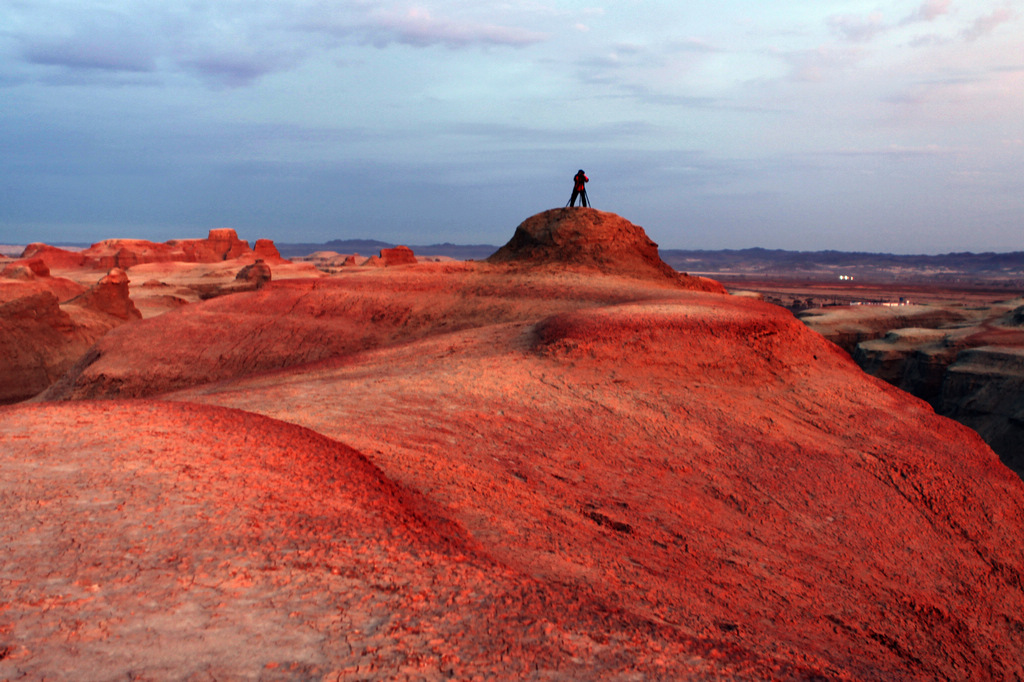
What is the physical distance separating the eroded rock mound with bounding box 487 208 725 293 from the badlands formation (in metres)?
4.89

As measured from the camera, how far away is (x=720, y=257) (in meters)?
198

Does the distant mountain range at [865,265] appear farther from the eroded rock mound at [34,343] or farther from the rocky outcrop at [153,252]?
the eroded rock mound at [34,343]

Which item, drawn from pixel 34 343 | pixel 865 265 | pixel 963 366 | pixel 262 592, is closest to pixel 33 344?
pixel 34 343

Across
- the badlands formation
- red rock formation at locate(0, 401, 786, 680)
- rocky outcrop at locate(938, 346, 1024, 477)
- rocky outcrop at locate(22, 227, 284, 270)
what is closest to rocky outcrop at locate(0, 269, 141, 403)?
the badlands formation

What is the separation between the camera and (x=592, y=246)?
16047 mm

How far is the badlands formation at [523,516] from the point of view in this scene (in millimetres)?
2578

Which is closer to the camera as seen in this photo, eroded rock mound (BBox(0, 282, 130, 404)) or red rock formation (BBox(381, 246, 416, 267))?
eroded rock mound (BBox(0, 282, 130, 404))

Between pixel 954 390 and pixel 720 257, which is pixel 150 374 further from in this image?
pixel 720 257

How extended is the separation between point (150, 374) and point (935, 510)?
11.0 m

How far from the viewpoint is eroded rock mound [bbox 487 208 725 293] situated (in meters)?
15.9

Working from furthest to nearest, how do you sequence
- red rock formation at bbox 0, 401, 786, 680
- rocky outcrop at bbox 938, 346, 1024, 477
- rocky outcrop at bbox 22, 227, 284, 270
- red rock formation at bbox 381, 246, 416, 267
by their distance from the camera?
rocky outcrop at bbox 22, 227, 284, 270
red rock formation at bbox 381, 246, 416, 267
rocky outcrop at bbox 938, 346, 1024, 477
red rock formation at bbox 0, 401, 786, 680

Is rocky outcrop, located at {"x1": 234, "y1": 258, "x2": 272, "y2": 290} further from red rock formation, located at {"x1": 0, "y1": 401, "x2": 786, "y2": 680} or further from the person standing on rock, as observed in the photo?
red rock formation, located at {"x1": 0, "y1": 401, "x2": 786, "y2": 680}

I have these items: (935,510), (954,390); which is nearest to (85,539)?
(935,510)

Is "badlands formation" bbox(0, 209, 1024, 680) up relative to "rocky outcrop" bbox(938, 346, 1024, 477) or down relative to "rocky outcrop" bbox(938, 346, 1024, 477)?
up
